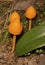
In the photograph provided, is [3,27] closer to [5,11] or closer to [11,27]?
[5,11]

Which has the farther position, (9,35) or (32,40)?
(9,35)

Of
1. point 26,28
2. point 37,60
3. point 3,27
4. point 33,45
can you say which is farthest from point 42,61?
point 3,27

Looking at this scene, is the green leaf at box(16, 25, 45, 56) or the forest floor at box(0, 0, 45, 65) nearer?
the green leaf at box(16, 25, 45, 56)

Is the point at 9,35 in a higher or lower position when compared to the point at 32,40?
lower

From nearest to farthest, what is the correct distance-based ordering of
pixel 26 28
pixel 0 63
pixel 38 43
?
pixel 38 43, pixel 0 63, pixel 26 28

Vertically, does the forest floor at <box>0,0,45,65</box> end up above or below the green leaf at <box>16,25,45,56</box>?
below
